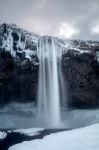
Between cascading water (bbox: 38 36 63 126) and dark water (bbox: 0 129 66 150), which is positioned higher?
cascading water (bbox: 38 36 63 126)

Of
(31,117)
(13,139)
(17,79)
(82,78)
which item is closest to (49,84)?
(17,79)

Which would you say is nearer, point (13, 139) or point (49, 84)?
point (13, 139)

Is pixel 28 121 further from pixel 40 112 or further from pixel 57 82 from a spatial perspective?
pixel 57 82

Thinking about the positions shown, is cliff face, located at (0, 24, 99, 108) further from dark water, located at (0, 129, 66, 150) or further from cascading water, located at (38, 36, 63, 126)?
dark water, located at (0, 129, 66, 150)

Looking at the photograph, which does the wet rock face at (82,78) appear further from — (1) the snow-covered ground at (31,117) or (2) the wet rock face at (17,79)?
(2) the wet rock face at (17,79)

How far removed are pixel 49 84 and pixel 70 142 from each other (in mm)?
18448

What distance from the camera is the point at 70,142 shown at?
19.2 meters

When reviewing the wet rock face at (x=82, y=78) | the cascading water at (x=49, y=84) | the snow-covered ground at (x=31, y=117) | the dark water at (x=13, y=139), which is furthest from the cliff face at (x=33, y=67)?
the dark water at (x=13, y=139)

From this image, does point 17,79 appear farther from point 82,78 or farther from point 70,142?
point 70,142

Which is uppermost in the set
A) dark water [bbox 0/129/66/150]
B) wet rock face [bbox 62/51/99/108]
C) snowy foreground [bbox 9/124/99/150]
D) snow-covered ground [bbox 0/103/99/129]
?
wet rock face [bbox 62/51/99/108]

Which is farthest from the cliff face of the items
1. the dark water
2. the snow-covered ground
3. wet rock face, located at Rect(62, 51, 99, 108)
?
the dark water

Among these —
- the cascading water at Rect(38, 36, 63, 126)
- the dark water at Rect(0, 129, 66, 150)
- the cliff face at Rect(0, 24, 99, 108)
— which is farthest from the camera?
the cascading water at Rect(38, 36, 63, 126)

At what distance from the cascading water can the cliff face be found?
795 mm

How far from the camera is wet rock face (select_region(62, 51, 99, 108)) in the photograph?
37.4 metres
